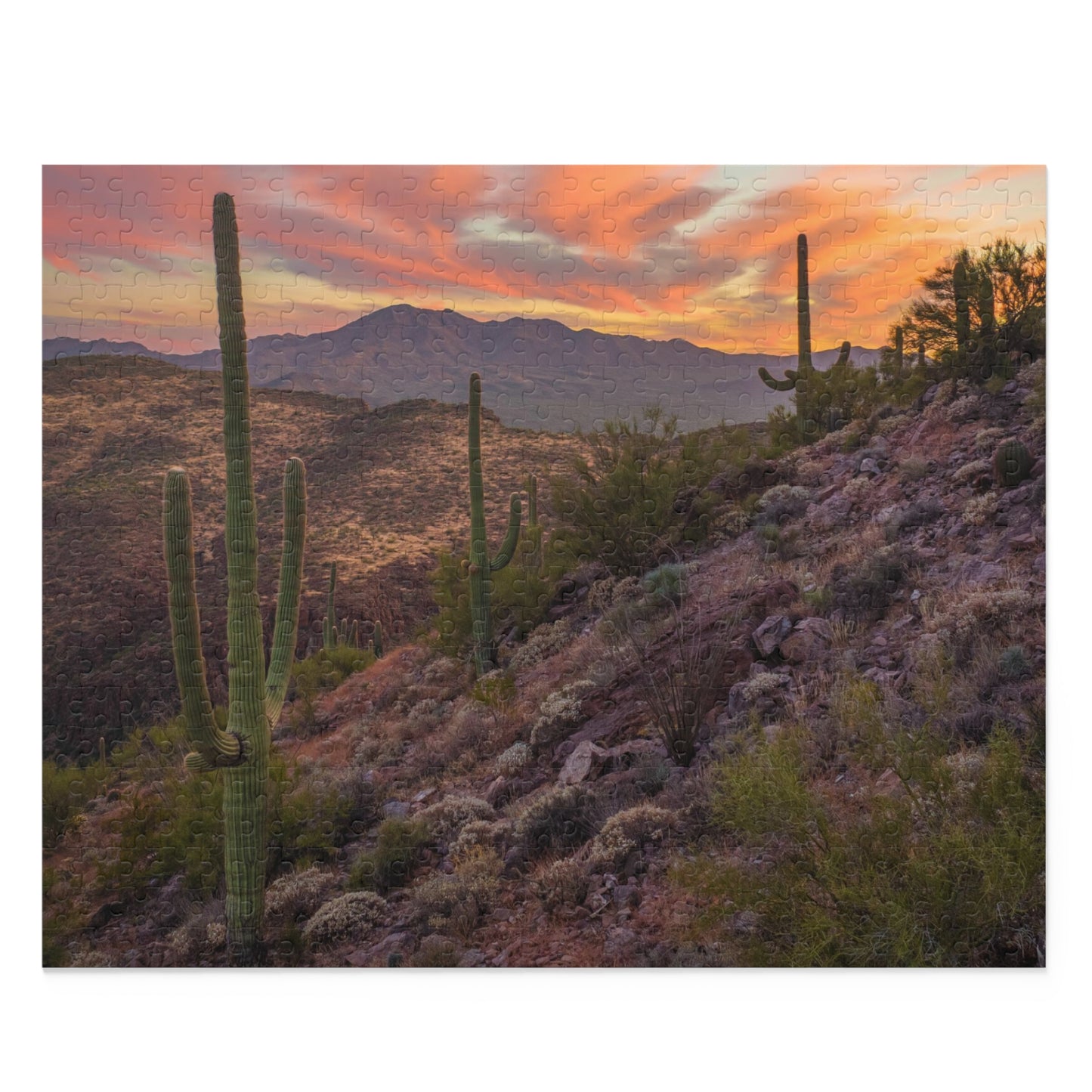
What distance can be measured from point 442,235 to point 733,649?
10.3ft

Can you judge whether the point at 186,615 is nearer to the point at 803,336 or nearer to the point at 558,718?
the point at 558,718

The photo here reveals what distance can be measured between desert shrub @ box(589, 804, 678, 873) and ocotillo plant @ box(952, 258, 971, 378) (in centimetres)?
364

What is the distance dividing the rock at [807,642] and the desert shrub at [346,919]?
2.91 meters

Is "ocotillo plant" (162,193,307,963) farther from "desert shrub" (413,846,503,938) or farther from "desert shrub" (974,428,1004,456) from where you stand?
"desert shrub" (974,428,1004,456)

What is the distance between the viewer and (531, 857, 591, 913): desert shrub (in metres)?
4.84

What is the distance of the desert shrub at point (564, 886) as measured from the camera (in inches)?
191

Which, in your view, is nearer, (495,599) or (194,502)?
(194,502)

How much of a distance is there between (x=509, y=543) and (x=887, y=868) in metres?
3.07

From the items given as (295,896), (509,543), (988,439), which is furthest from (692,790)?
(988,439)

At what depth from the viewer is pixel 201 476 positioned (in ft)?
17.8

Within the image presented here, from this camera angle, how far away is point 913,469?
599 cm

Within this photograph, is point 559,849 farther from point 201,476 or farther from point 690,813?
point 201,476
